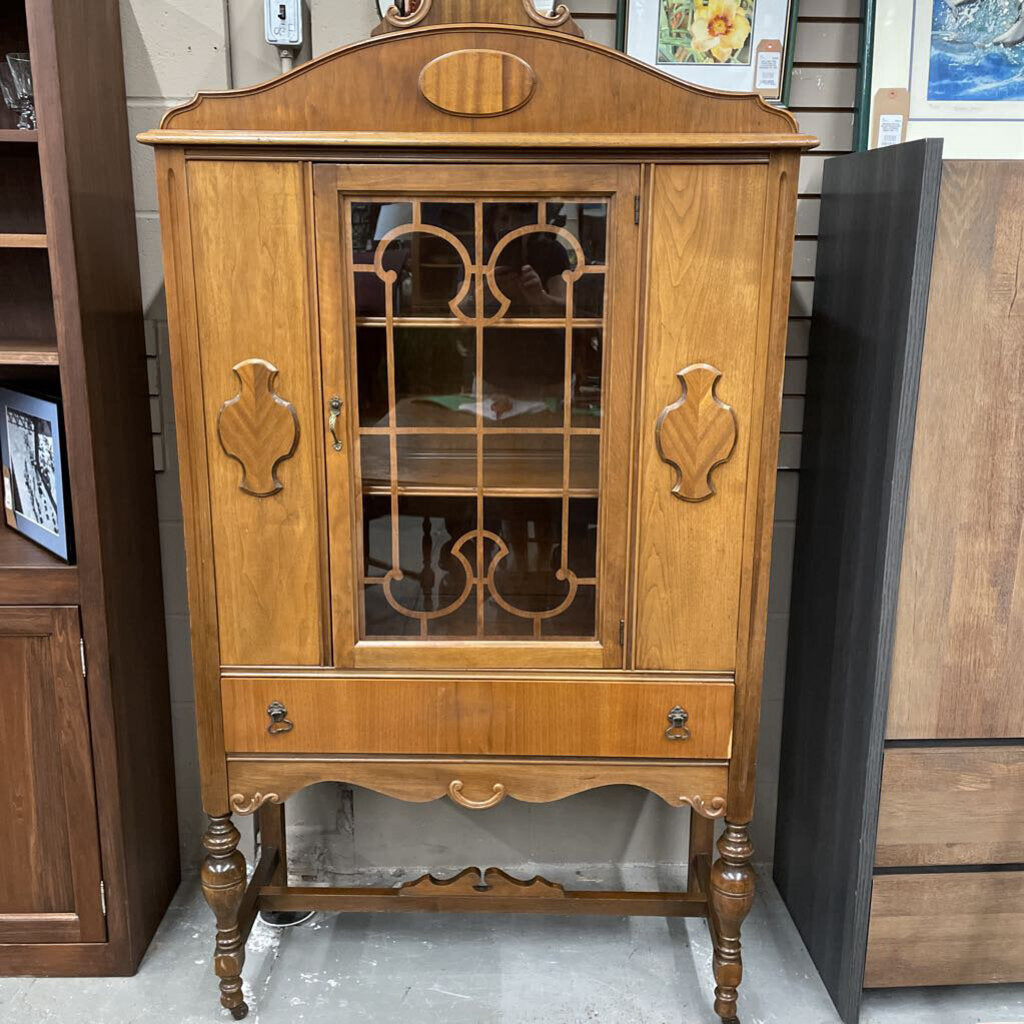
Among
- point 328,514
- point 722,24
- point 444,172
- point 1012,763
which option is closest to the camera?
point 444,172

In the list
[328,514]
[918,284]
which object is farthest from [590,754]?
[918,284]

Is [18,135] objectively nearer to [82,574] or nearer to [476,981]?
[82,574]

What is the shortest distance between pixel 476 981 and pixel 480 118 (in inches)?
69.1

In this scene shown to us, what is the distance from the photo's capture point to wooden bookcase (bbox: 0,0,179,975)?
71.1 inches

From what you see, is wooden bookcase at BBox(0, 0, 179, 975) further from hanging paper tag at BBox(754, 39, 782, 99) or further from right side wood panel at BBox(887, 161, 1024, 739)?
right side wood panel at BBox(887, 161, 1024, 739)

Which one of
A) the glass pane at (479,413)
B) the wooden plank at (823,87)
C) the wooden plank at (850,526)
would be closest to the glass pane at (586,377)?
the glass pane at (479,413)

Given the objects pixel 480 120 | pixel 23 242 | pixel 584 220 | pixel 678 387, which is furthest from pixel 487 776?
pixel 23 242

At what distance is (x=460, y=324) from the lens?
Answer: 65.9 inches

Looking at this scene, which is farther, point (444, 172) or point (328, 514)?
point (328, 514)

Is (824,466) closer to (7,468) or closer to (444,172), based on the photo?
(444,172)

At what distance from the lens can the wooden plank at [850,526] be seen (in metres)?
1.71

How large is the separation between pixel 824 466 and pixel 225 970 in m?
1.62

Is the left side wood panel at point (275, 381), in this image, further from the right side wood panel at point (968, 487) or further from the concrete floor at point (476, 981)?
the right side wood panel at point (968, 487)

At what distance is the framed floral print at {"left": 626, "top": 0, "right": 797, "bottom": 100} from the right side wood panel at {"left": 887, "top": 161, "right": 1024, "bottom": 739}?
593 mm
